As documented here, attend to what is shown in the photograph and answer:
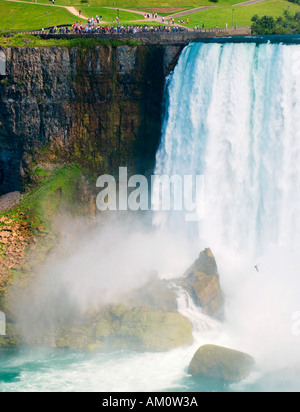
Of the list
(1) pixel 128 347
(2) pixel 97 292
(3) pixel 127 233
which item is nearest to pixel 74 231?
(3) pixel 127 233

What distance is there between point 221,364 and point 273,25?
125 feet

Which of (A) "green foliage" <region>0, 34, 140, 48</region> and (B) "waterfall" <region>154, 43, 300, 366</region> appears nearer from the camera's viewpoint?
(B) "waterfall" <region>154, 43, 300, 366</region>

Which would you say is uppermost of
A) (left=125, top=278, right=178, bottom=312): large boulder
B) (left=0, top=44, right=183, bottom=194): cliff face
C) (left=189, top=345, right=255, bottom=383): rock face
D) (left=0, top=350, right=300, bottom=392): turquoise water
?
(left=0, top=44, right=183, bottom=194): cliff face

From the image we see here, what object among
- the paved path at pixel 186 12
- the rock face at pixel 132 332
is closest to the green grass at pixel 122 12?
the paved path at pixel 186 12

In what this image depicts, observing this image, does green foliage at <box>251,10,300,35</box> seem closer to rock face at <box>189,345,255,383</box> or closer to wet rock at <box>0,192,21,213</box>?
wet rock at <box>0,192,21,213</box>

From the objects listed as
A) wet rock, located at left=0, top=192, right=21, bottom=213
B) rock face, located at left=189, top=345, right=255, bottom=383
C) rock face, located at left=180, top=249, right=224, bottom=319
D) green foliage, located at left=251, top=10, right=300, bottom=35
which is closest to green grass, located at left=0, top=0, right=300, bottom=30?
green foliage, located at left=251, top=10, right=300, bottom=35

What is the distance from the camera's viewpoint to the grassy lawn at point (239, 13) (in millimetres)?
67875

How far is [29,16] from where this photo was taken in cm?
6575

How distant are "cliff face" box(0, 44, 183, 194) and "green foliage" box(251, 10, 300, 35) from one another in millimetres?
17340

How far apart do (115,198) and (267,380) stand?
20.5 metres

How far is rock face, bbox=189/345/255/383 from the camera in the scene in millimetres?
Answer: 34812
